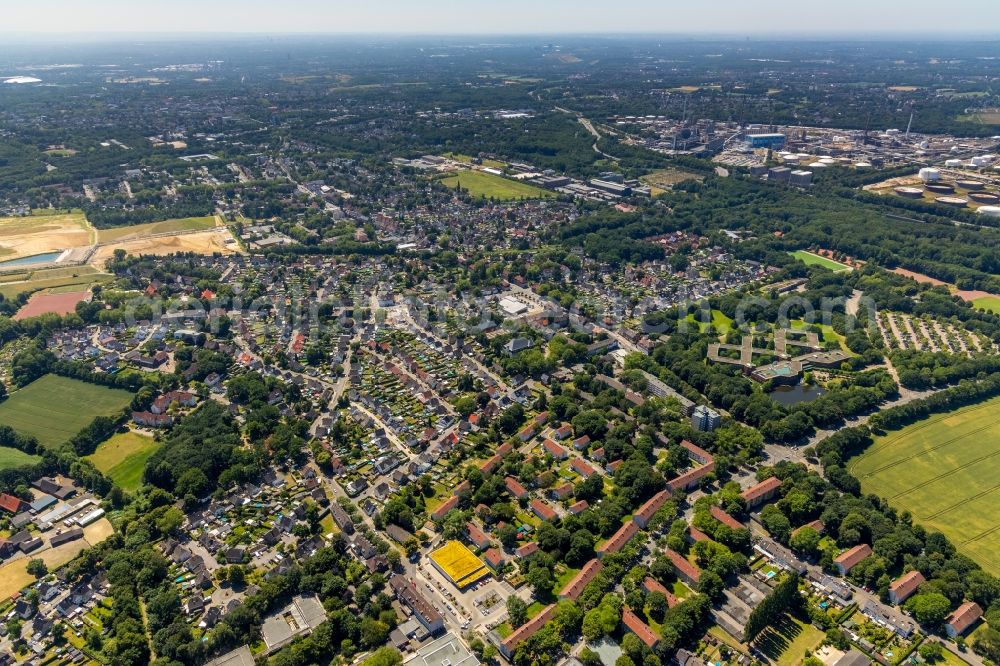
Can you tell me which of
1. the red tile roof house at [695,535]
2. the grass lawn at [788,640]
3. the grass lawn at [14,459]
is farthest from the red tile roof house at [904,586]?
the grass lawn at [14,459]

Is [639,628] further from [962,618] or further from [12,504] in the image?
[12,504]

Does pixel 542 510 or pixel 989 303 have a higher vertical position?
pixel 989 303

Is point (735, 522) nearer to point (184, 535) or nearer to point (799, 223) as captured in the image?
point (184, 535)

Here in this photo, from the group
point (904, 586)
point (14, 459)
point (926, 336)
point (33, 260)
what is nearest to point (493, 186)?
point (33, 260)

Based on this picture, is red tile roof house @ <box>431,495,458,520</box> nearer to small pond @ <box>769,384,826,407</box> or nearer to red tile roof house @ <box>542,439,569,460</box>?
red tile roof house @ <box>542,439,569,460</box>

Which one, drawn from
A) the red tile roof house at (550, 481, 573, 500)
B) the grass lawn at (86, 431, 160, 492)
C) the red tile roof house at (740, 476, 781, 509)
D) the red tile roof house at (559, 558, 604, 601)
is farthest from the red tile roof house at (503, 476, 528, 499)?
the grass lawn at (86, 431, 160, 492)

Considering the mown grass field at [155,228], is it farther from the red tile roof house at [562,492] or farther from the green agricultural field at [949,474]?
the green agricultural field at [949,474]
